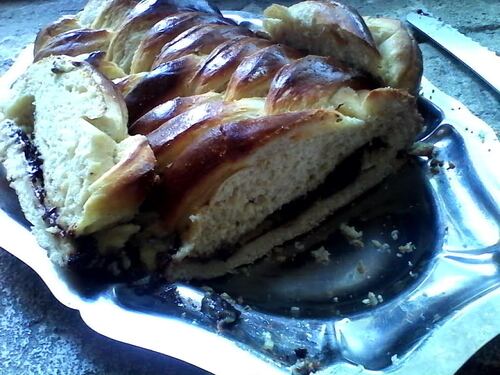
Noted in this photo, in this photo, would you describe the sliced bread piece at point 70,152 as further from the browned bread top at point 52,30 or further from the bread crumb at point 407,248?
the bread crumb at point 407,248

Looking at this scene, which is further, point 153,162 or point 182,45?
point 182,45

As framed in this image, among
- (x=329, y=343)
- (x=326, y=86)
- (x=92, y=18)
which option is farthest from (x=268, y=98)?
(x=92, y=18)

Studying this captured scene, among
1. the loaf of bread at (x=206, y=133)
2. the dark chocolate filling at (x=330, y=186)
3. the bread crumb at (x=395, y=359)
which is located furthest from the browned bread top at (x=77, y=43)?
the bread crumb at (x=395, y=359)

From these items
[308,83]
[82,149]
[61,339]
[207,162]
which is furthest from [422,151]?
[61,339]

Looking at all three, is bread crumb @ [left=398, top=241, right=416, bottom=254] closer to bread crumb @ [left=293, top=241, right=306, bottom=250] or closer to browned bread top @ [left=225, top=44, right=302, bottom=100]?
bread crumb @ [left=293, top=241, right=306, bottom=250]

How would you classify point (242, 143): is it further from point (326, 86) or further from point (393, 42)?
point (393, 42)
